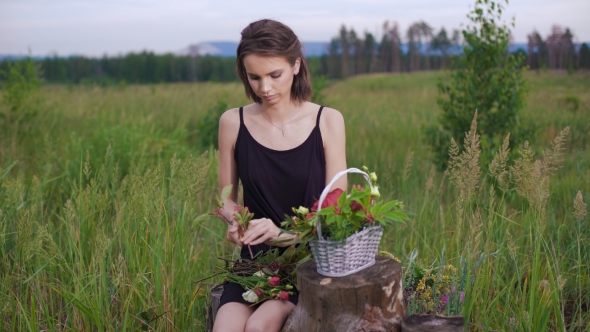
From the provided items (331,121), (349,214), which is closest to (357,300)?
(349,214)

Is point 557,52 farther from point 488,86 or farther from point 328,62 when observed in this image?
point 328,62

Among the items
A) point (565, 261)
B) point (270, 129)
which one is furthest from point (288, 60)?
point (565, 261)

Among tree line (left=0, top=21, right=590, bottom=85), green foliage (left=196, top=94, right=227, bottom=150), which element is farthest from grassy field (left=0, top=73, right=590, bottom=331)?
tree line (left=0, top=21, right=590, bottom=85)

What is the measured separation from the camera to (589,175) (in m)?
4.05

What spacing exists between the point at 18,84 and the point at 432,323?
7.75 meters

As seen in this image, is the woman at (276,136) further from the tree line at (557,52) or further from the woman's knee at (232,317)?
the tree line at (557,52)

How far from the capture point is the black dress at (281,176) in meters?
2.68

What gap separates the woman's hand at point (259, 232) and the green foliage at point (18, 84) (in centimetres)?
669

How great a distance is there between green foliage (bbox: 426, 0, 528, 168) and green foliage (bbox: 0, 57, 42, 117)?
5.82 meters

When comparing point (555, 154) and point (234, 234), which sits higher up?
point (555, 154)

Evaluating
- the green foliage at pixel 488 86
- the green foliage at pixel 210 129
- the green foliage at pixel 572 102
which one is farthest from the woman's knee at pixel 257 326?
the green foliage at pixel 572 102

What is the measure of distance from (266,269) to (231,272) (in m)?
0.20

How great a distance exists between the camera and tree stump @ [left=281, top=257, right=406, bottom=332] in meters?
1.95

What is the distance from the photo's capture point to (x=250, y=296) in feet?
7.63
